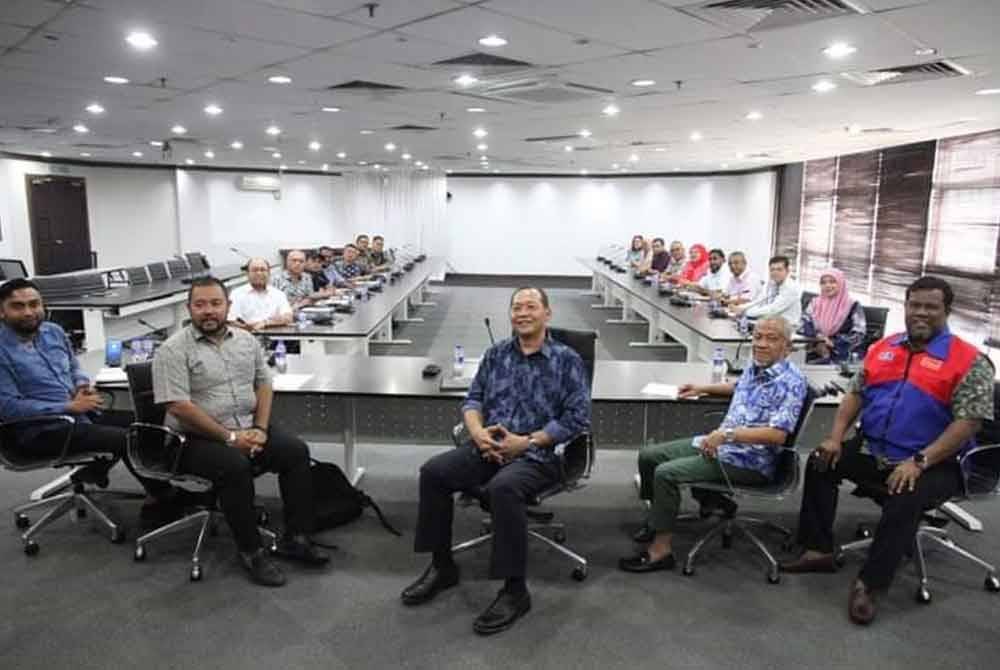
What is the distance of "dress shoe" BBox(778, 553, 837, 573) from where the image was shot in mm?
2934

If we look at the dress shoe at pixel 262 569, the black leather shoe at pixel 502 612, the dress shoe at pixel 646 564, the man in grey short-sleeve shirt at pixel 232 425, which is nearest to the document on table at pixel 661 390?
the dress shoe at pixel 646 564

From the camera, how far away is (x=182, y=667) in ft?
7.49

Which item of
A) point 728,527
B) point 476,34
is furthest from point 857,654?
point 476,34

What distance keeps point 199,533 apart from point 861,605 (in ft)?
8.90

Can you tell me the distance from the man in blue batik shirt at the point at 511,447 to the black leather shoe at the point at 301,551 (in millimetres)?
453

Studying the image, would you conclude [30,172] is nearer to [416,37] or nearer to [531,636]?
[416,37]

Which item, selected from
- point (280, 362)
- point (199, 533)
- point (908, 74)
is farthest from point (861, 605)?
point (908, 74)

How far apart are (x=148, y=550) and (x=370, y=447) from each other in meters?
1.57

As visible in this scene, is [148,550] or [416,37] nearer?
[148,550]

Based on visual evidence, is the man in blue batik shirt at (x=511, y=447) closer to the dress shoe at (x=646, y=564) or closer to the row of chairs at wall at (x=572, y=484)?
the row of chairs at wall at (x=572, y=484)

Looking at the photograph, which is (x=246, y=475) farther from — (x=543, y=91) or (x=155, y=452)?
(x=543, y=91)

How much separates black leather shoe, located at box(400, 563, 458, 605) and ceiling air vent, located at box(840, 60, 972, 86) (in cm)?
412

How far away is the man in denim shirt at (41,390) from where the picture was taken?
10.1 feet

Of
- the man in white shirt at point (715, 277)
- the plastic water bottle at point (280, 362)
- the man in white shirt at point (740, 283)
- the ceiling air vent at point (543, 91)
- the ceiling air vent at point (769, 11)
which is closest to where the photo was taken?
the ceiling air vent at point (769, 11)
